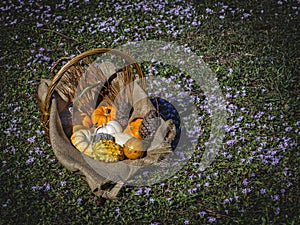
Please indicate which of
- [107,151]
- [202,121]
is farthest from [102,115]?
[202,121]

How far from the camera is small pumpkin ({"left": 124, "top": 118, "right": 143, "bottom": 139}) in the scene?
3.78 m

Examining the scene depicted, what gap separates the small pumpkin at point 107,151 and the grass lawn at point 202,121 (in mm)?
316

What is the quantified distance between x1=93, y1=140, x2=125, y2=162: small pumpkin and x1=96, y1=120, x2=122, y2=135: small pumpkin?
0.51ft

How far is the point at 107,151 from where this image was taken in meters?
3.56

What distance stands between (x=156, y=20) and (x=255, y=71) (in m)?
1.30

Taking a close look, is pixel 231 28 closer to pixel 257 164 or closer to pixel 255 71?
pixel 255 71

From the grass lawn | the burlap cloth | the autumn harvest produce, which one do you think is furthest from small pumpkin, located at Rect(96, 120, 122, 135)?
the grass lawn

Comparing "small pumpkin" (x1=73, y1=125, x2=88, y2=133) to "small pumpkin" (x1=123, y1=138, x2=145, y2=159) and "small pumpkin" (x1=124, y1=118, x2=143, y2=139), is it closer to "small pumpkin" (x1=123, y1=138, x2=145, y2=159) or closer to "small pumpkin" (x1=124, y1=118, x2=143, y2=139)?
"small pumpkin" (x1=124, y1=118, x2=143, y2=139)

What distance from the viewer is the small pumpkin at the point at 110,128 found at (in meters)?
3.79

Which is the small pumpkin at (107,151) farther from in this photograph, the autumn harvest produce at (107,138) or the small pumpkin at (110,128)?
the small pumpkin at (110,128)

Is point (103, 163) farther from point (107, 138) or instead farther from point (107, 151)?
point (107, 138)

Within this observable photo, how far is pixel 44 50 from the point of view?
204 inches

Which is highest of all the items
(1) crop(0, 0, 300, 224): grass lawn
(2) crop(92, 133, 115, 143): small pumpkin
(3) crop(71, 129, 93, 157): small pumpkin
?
(2) crop(92, 133, 115, 143): small pumpkin

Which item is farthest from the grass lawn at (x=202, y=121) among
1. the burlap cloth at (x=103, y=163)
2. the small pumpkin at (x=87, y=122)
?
the small pumpkin at (x=87, y=122)
